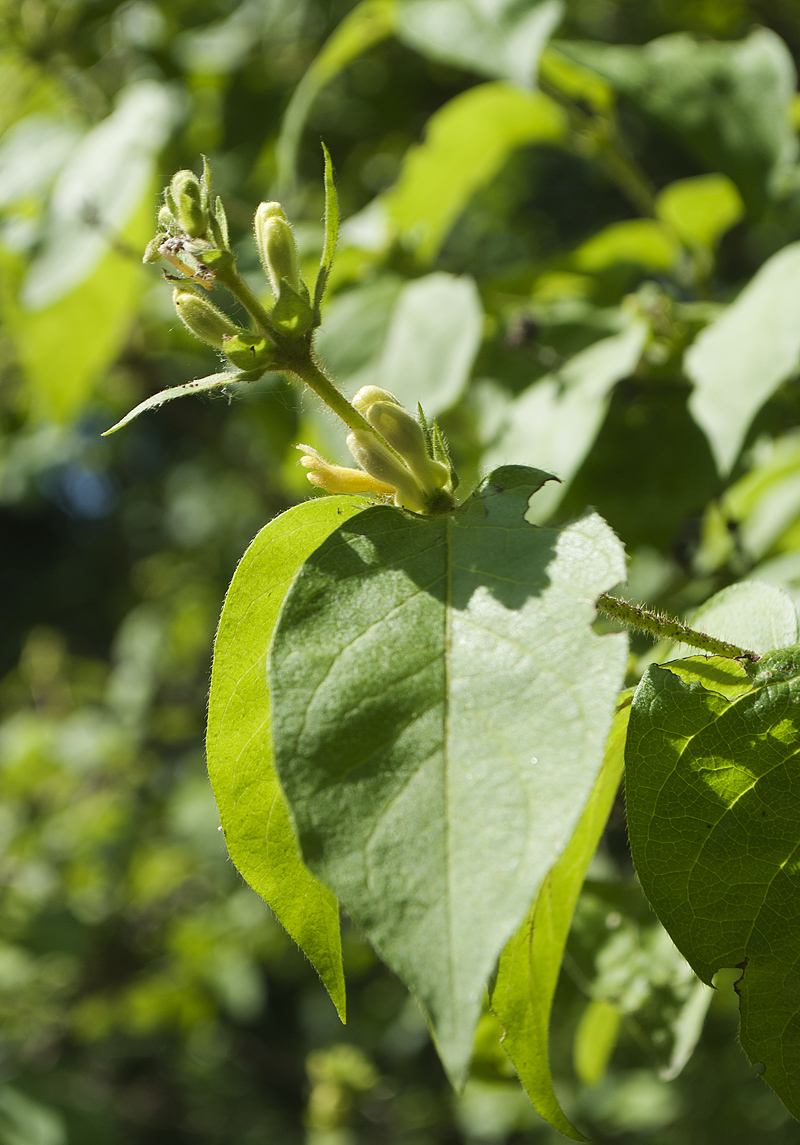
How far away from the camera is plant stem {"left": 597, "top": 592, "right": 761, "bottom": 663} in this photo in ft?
1.91

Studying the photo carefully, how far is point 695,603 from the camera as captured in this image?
4.24 ft

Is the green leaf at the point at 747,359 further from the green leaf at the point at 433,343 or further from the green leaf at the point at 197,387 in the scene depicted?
the green leaf at the point at 197,387

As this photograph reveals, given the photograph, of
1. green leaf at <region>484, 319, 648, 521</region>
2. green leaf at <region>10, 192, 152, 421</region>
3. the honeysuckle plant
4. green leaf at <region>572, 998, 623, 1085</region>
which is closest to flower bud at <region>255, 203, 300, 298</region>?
the honeysuckle plant

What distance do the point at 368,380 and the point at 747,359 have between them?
504 millimetres

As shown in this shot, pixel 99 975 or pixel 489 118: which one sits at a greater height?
pixel 489 118

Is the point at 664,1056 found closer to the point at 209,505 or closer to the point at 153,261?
the point at 153,261

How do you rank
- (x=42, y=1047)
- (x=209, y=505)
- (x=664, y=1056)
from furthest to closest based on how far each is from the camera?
1. (x=209, y=505)
2. (x=42, y=1047)
3. (x=664, y=1056)

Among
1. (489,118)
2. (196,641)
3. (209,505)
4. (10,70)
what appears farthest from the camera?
(209,505)

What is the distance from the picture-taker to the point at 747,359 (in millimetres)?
959

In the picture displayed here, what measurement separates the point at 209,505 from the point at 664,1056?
3.58 m

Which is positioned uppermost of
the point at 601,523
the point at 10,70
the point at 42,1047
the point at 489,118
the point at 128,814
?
the point at 10,70

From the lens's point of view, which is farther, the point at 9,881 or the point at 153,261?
the point at 9,881

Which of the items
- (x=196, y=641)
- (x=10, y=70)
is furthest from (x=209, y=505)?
(x=10, y=70)

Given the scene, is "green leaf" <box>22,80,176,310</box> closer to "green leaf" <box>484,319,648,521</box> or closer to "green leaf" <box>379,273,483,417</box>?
"green leaf" <box>379,273,483,417</box>
